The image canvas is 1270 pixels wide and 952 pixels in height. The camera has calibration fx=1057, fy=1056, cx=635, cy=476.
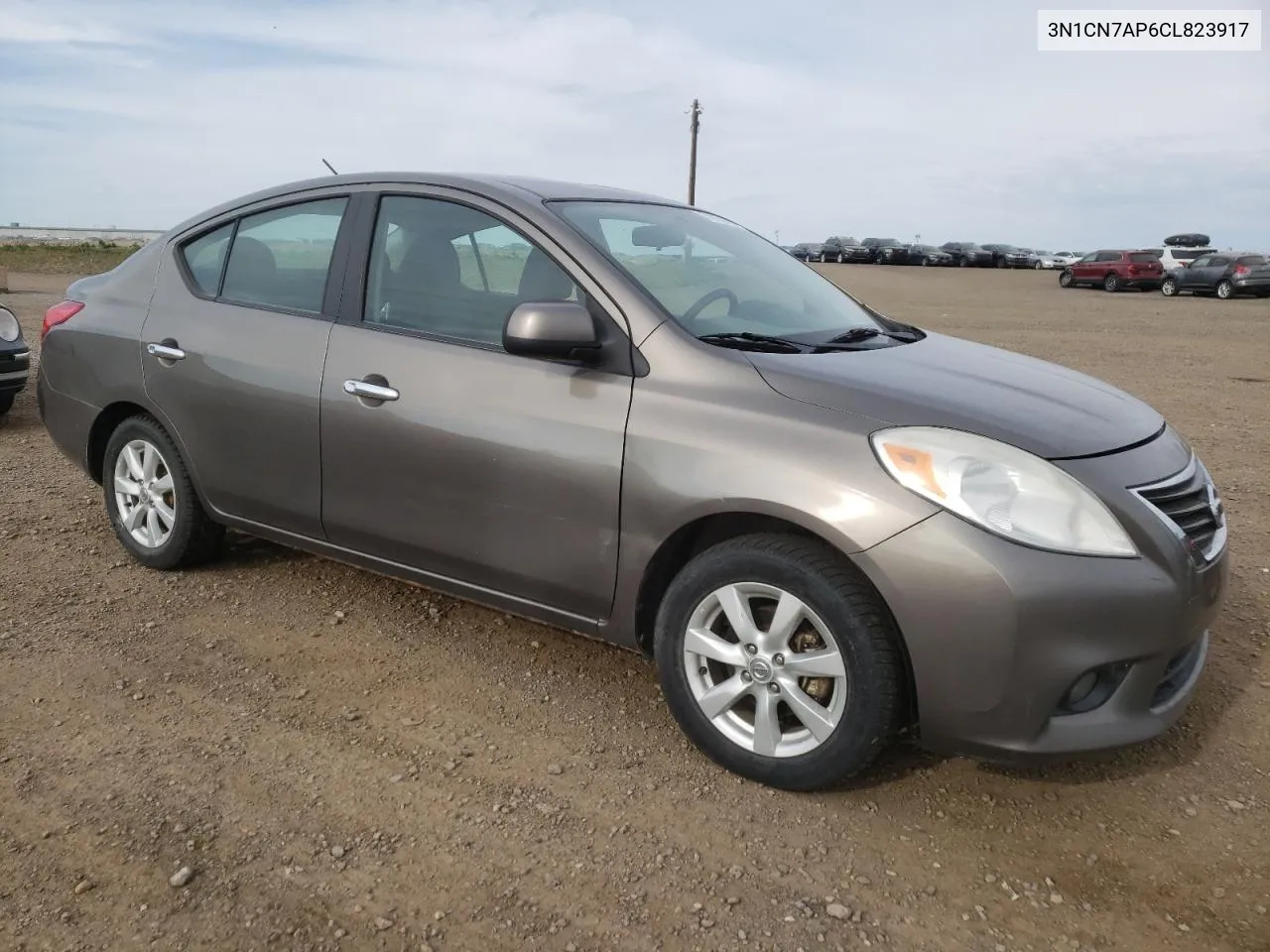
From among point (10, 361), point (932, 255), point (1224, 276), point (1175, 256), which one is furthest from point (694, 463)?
point (932, 255)

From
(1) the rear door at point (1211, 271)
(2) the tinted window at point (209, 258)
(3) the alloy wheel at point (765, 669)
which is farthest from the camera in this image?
(1) the rear door at point (1211, 271)

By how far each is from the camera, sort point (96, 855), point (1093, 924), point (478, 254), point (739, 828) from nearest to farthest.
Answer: point (1093, 924) → point (96, 855) → point (739, 828) → point (478, 254)

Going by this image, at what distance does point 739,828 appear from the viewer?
111 inches

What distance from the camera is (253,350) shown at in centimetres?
395

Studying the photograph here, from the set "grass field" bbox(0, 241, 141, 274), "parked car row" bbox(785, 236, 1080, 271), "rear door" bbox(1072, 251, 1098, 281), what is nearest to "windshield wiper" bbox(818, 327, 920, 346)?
"grass field" bbox(0, 241, 141, 274)

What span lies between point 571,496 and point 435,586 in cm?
76

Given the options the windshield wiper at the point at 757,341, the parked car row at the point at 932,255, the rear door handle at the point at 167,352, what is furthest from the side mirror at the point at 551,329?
the parked car row at the point at 932,255

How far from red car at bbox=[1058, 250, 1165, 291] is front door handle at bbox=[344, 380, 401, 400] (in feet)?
107

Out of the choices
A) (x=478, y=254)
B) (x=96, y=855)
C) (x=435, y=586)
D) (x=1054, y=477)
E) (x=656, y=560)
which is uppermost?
(x=478, y=254)

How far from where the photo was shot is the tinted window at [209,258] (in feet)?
14.0

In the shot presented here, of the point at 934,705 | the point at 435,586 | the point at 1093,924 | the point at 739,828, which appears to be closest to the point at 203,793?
the point at 435,586

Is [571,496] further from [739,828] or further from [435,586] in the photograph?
[739,828]

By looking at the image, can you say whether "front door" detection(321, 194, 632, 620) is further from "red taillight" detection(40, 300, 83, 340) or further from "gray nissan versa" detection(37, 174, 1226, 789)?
"red taillight" detection(40, 300, 83, 340)

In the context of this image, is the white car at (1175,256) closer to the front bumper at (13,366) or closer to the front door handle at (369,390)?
the front bumper at (13,366)
